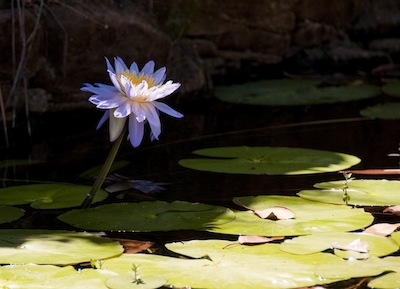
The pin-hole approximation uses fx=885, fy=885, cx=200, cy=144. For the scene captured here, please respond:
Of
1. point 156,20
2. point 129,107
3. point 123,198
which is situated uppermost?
point 156,20

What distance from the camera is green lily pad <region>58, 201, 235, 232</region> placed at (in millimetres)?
1946

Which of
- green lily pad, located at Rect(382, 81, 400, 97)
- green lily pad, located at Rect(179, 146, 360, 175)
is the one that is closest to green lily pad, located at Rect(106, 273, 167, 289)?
green lily pad, located at Rect(179, 146, 360, 175)

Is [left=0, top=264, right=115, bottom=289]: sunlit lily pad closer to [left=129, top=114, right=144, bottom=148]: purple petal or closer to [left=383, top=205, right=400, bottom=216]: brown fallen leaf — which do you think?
[left=129, top=114, right=144, bottom=148]: purple petal

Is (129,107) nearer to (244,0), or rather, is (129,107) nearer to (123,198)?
(123,198)

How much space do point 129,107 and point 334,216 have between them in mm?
522

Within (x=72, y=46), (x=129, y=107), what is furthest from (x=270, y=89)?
(x=129, y=107)

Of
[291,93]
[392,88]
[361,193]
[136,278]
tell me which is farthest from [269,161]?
[392,88]

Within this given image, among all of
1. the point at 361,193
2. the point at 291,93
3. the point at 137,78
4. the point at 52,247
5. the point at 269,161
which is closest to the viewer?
the point at 52,247

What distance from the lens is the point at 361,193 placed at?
7.20 feet

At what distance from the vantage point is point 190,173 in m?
2.55

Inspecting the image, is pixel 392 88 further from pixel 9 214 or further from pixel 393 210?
pixel 9 214

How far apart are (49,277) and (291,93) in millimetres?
2455

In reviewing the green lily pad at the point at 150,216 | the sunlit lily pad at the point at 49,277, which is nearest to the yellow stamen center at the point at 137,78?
the green lily pad at the point at 150,216

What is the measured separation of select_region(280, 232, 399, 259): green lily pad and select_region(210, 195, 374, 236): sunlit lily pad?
6cm
